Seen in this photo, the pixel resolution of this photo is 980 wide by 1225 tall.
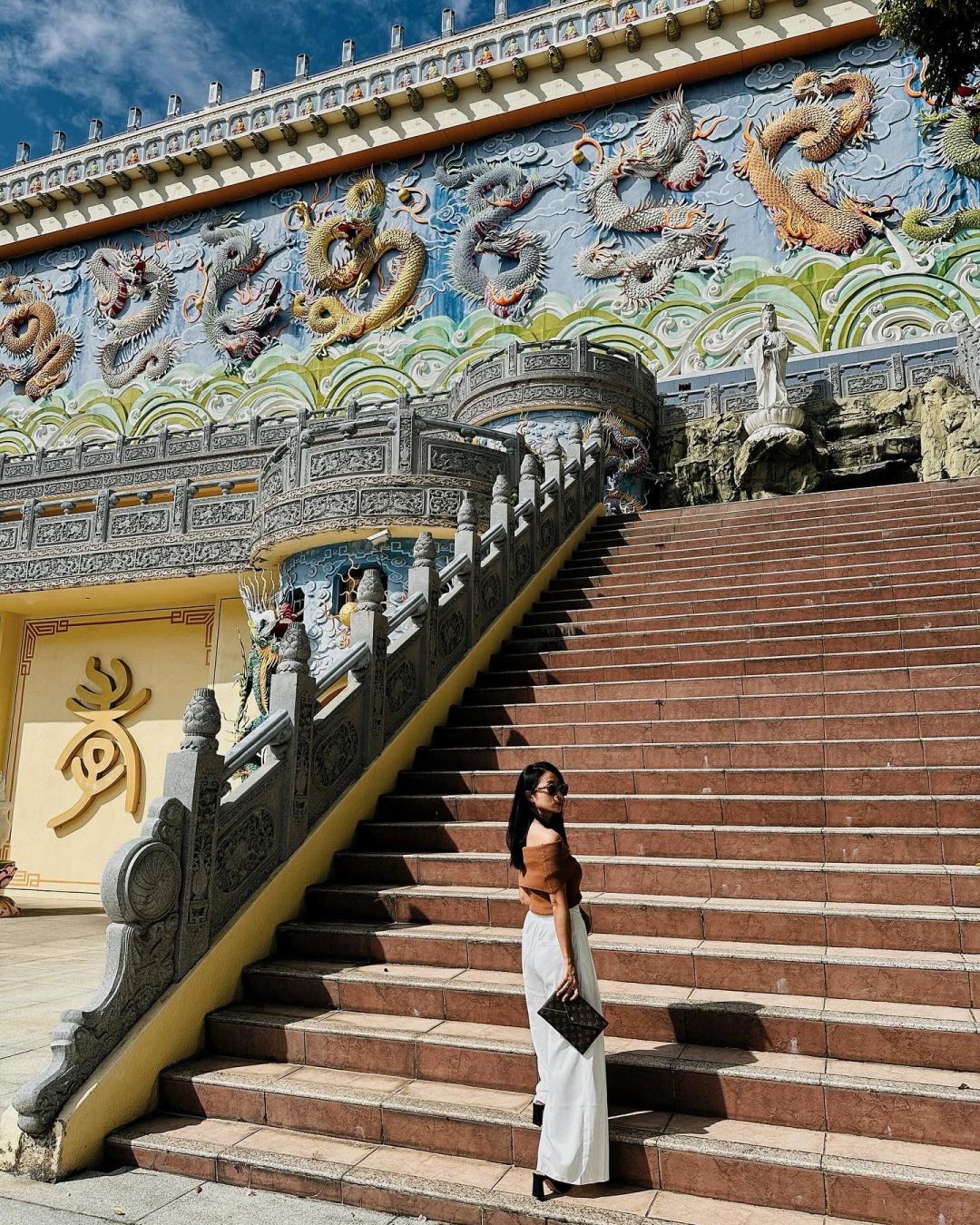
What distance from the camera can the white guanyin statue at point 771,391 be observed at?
52.0 ft

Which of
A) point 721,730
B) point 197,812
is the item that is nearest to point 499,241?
point 721,730

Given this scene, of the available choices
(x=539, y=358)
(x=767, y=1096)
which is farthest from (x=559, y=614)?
(x=539, y=358)

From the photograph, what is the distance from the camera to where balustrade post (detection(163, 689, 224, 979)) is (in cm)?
461

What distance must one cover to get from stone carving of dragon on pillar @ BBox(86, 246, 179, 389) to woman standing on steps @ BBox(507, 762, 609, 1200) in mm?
24965

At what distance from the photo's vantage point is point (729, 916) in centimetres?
450

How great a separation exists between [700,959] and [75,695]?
12323 mm

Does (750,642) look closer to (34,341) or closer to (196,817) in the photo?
(196,817)

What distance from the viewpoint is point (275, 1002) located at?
484cm

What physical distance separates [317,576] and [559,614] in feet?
11.7

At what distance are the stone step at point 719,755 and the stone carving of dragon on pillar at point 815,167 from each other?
16.8m

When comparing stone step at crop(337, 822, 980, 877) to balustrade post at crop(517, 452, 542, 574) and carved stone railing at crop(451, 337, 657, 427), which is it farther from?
carved stone railing at crop(451, 337, 657, 427)

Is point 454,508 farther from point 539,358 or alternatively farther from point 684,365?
point 684,365

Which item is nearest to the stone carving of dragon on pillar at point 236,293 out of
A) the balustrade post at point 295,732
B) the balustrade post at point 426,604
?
the balustrade post at point 426,604

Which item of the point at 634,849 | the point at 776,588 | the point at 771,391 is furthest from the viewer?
the point at 771,391
